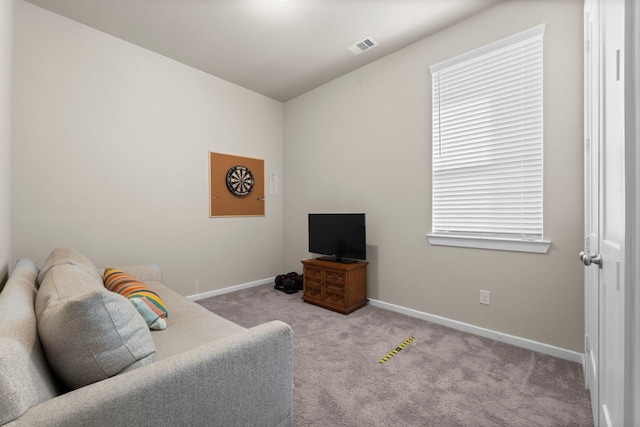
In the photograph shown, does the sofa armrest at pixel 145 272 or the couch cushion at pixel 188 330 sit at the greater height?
the sofa armrest at pixel 145 272

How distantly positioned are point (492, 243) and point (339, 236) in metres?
1.61

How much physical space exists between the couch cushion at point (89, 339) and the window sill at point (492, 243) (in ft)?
8.49

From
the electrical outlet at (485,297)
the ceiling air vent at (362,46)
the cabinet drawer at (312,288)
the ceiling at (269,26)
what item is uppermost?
the ceiling at (269,26)

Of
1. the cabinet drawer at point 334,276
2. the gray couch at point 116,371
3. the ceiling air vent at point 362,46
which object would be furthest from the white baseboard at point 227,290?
the ceiling air vent at point 362,46

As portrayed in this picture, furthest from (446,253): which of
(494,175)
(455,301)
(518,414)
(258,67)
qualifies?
(258,67)

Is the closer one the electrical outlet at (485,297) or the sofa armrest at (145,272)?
the electrical outlet at (485,297)

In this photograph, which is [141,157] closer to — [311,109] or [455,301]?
[311,109]

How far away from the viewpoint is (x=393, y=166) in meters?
3.18

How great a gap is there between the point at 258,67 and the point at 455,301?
3.51 meters

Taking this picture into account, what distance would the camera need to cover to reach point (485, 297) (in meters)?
2.53

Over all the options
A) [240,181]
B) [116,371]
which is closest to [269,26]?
[240,181]

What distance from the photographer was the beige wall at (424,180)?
84.1 inches

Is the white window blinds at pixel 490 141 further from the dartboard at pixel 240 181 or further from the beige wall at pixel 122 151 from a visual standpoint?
the beige wall at pixel 122 151

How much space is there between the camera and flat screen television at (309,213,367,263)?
3.27 m
